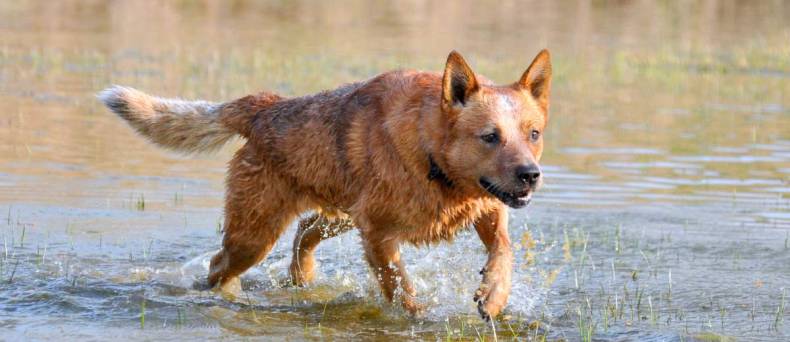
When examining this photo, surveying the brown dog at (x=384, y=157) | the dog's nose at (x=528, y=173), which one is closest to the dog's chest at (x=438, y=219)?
the brown dog at (x=384, y=157)

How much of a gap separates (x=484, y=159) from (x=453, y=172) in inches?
8.7

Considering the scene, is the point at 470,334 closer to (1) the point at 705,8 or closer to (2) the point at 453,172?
(2) the point at 453,172

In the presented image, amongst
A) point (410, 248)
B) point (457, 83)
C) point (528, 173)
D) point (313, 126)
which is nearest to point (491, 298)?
point (528, 173)

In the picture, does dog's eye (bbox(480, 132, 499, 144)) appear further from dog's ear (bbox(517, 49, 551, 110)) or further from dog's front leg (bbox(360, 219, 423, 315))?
dog's front leg (bbox(360, 219, 423, 315))

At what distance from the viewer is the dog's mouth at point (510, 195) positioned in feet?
20.2

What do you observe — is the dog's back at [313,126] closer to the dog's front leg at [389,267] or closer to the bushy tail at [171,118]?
the bushy tail at [171,118]

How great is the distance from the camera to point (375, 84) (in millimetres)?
7035

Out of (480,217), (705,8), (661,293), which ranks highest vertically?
(480,217)

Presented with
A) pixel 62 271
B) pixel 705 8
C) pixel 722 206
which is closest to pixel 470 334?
pixel 62 271

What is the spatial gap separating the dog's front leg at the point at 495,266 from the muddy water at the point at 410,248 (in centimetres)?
26

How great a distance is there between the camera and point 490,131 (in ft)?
20.7

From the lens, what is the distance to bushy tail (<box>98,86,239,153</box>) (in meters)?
7.91

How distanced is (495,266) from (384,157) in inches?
32.6

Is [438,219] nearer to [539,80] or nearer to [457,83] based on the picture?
[457,83]
